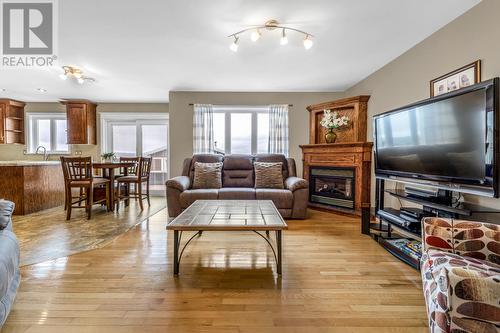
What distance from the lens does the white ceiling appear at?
2260mm

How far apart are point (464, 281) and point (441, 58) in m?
2.50

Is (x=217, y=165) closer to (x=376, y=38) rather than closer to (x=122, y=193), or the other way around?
(x=122, y=193)

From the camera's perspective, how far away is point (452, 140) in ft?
6.41

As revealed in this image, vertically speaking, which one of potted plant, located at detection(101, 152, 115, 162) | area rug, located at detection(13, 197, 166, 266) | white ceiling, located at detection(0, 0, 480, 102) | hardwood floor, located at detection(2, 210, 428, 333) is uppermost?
white ceiling, located at detection(0, 0, 480, 102)

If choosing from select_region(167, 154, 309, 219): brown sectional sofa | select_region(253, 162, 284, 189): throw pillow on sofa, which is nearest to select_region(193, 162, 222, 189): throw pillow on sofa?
select_region(167, 154, 309, 219): brown sectional sofa

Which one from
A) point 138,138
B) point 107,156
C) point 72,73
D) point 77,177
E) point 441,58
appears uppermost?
point 72,73

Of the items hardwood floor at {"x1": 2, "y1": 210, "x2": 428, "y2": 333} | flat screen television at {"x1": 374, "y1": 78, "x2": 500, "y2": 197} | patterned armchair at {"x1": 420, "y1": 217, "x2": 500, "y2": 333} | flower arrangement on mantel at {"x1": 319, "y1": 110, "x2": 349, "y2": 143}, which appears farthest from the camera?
flower arrangement on mantel at {"x1": 319, "y1": 110, "x2": 349, "y2": 143}

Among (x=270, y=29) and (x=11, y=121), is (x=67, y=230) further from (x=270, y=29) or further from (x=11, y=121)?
(x=11, y=121)

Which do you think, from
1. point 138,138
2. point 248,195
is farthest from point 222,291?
point 138,138

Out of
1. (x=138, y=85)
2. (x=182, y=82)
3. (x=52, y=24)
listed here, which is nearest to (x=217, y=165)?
(x=182, y=82)

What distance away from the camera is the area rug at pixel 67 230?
99.3 inches

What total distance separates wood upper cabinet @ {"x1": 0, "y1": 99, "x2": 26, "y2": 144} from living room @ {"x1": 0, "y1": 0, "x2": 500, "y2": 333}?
0.17ft

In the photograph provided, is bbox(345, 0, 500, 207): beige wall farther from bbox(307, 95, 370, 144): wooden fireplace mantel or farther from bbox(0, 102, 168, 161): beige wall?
bbox(0, 102, 168, 161): beige wall

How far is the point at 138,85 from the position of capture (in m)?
4.59
